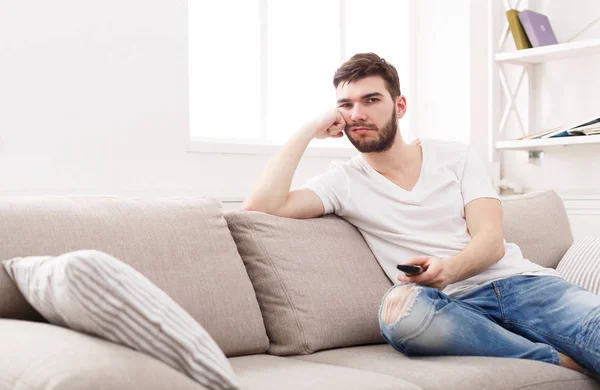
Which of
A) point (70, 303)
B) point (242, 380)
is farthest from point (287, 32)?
point (70, 303)

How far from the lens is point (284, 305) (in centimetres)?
199

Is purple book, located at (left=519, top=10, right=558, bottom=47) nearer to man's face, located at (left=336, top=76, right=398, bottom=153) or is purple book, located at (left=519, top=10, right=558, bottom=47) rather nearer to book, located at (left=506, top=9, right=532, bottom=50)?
book, located at (left=506, top=9, right=532, bottom=50)

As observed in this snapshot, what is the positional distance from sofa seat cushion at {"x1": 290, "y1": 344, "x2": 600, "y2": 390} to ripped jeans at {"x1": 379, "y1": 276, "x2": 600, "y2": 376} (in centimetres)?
4

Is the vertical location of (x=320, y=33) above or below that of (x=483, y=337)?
above

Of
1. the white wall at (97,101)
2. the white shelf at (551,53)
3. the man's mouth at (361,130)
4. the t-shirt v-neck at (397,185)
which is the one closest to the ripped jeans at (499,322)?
the t-shirt v-neck at (397,185)

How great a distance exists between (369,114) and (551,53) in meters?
1.64

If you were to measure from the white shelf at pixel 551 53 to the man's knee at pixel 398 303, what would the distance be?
2.05 metres

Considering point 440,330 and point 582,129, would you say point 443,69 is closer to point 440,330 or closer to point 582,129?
point 582,129

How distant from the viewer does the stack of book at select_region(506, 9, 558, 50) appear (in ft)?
12.4

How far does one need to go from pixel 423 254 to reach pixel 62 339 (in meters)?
1.25

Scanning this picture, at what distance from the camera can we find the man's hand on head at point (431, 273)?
205 centimetres

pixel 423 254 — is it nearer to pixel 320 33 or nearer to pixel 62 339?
pixel 62 339

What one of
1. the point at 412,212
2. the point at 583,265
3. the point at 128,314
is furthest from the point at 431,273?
the point at 128,314

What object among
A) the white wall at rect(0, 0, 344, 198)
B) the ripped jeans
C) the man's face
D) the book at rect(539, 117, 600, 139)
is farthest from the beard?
the book at rect(539, 117, 600, 139)
